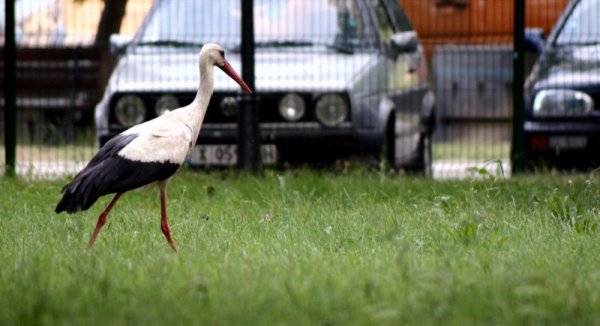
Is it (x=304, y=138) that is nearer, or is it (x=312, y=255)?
(x=312, y=255)

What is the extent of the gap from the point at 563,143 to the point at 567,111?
0.93 feet

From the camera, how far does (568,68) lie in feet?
40.4

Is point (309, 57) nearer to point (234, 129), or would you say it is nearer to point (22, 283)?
point (234, 129)

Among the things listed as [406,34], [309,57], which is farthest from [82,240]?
[406,34]

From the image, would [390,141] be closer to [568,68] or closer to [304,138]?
[304,138]

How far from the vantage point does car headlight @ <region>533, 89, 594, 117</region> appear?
Result: 12.1 m

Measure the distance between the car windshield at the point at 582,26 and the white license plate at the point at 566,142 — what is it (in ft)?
3.32

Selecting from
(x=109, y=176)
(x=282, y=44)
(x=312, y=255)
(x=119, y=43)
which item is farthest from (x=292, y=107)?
(x=312, y=255)

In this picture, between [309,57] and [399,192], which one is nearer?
[399,192]

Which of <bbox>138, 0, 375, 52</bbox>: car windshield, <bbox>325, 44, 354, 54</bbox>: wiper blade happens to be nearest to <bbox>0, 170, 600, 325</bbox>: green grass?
<bbox>325, 44, 354, 54</bbox>: wiper blade

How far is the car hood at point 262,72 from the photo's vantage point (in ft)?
37.9

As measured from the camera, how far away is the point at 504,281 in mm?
5570

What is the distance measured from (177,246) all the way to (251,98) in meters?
4.12

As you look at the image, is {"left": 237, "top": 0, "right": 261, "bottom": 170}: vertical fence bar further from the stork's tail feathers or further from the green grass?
the stork's tail feathers
